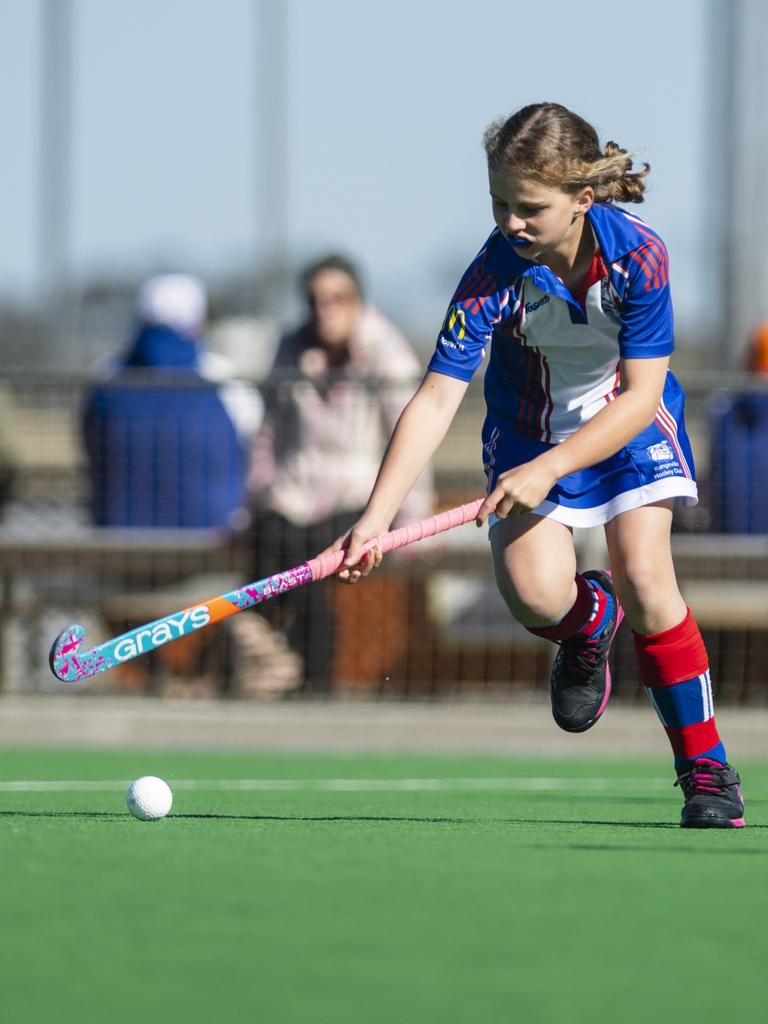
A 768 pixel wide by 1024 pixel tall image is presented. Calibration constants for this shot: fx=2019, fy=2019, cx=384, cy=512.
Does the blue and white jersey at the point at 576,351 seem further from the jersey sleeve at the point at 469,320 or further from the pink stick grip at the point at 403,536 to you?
the pink stick grip at the point at 403,536

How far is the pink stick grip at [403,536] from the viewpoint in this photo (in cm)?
493

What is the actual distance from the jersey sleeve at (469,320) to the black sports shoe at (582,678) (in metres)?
0.90

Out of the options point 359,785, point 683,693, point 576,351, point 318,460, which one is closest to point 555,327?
point 576,351

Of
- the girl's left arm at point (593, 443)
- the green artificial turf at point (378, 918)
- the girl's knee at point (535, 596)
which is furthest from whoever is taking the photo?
the girl's knee at point (535, 596)

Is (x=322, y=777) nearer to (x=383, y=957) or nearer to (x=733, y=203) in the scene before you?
(x=383, y=957)

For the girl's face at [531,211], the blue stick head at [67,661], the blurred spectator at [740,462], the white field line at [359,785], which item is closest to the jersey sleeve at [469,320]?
the girl's face at [531,211]

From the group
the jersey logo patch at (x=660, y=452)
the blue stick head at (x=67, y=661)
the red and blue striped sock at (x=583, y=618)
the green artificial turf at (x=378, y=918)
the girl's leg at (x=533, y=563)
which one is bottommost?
the green artificial turf at (x=378, y=918)

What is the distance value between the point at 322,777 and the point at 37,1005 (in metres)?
4.70

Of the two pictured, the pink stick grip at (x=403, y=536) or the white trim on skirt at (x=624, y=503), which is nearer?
the pink stick grip at (x=403, y=536)

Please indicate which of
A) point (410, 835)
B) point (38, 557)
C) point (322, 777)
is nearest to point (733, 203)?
point (38, 557)

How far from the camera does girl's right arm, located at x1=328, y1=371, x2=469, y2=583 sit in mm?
4926

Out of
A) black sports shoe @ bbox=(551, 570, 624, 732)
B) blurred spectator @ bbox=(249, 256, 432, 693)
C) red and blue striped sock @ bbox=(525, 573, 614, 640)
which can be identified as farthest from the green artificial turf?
blurred spectator @ bbox=(249, 256, 432, 693)

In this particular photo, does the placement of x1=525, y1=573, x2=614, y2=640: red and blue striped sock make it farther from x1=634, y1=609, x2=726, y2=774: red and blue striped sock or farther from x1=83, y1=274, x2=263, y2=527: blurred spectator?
x1=83, y1=274, x2=263, y2=527: blurred spectator

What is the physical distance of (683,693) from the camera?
5156 millimetres
